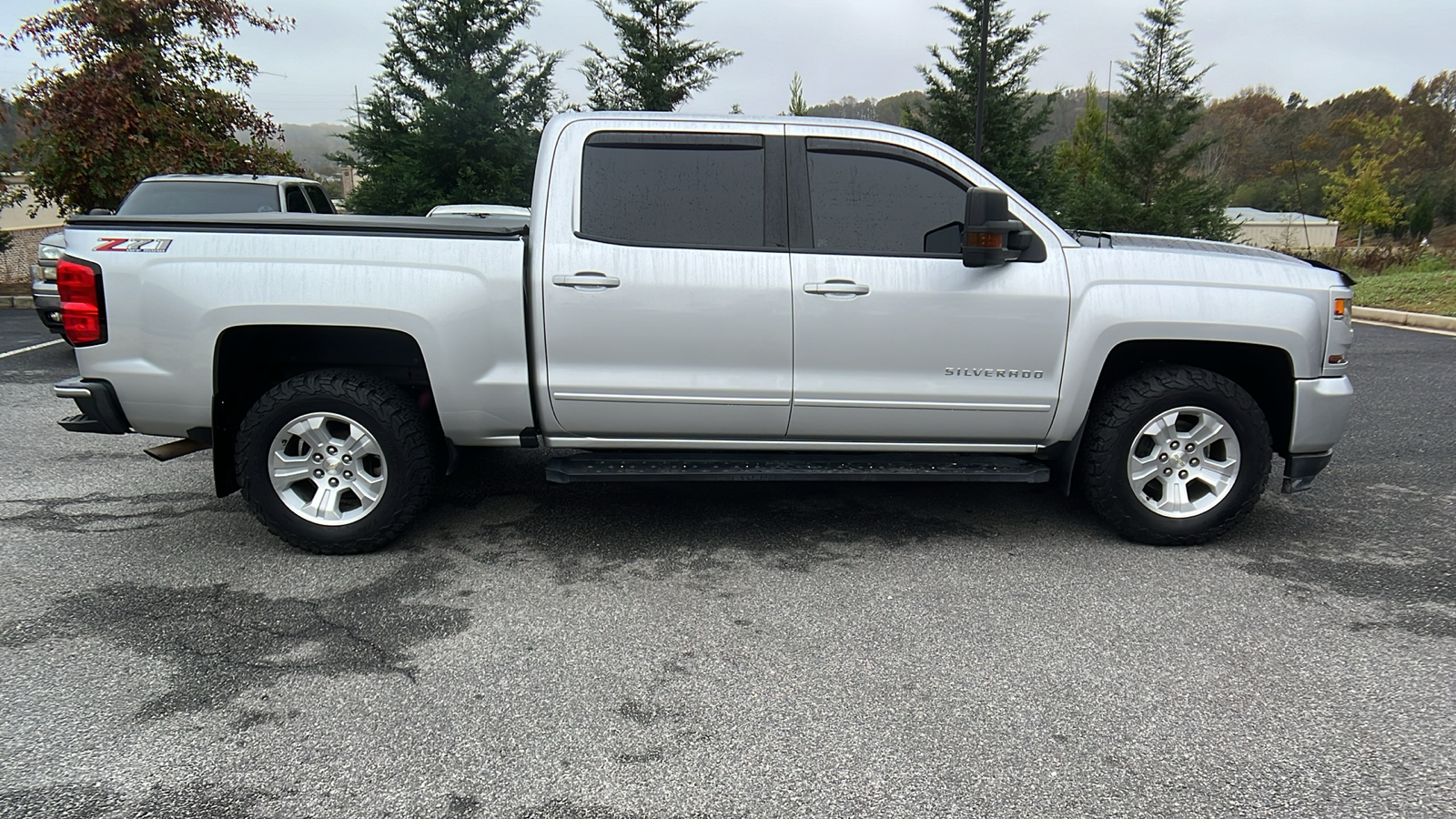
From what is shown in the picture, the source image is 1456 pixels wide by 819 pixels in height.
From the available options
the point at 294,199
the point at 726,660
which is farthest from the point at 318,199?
the point at 726,660

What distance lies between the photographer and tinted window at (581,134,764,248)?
14.2ft

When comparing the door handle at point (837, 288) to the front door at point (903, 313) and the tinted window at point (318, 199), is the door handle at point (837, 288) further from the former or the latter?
the tinted window at point (318, 199)

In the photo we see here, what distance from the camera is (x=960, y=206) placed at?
14.6ft

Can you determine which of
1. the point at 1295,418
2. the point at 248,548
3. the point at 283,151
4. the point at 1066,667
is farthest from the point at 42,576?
the point at 283,151

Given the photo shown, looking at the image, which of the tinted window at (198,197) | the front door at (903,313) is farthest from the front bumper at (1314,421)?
the tinted window at (198,197)

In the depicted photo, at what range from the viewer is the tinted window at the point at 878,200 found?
14.3ft

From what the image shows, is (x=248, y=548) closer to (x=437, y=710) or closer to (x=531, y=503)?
(x=531, y=503)

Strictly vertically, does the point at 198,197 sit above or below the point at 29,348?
above

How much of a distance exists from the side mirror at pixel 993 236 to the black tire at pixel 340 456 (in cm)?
261

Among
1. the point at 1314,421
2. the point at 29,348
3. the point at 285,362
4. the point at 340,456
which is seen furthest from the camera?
the point at 29,348

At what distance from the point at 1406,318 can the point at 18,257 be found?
1007 inches

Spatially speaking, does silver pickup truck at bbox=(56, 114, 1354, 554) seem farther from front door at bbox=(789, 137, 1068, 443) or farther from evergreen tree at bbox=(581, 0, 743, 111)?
evergreen tree at bbox=(581, 0, 743, 111)

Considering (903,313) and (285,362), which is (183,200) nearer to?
(285,362)

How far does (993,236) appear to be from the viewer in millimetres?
4105
